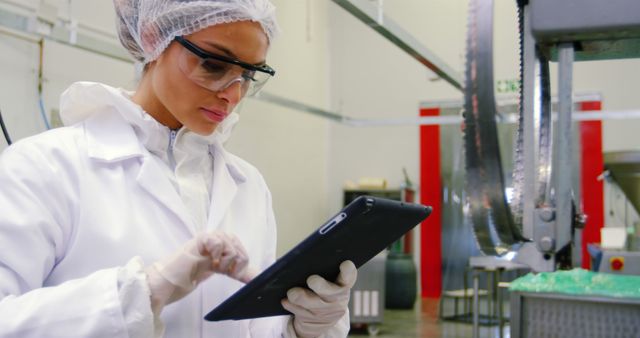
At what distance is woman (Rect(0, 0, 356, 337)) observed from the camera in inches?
36.4

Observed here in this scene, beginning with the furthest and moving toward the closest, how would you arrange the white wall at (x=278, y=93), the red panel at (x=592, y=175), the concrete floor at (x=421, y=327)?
the red panel at (x=592, y=175) → the concrete floor at (x=421, y=327) → the white wall at (x=278, y=93)

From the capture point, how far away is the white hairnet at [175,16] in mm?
1143

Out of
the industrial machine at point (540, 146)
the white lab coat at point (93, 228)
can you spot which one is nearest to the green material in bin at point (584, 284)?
the industrial machine at point (540, 146)

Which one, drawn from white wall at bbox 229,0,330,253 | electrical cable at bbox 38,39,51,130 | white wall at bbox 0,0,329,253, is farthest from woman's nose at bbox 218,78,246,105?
white wall at bbox 229,0,330,253

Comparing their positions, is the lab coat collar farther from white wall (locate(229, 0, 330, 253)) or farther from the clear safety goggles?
white wall (locate(229, 0, 330, 253))

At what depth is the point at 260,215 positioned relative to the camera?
132cm

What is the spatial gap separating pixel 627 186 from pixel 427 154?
485 centimetres

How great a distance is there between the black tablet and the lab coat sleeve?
140mm

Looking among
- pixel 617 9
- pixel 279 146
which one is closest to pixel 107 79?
pixel 279 146

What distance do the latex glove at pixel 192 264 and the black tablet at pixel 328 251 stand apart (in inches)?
2.5

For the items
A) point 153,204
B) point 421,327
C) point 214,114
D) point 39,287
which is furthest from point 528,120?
point 421,327

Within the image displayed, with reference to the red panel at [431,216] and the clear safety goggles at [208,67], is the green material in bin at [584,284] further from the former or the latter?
the red panel at [431,216]

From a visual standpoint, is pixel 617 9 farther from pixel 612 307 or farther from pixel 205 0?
pixel 612 307

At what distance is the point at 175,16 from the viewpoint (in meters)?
1.15
